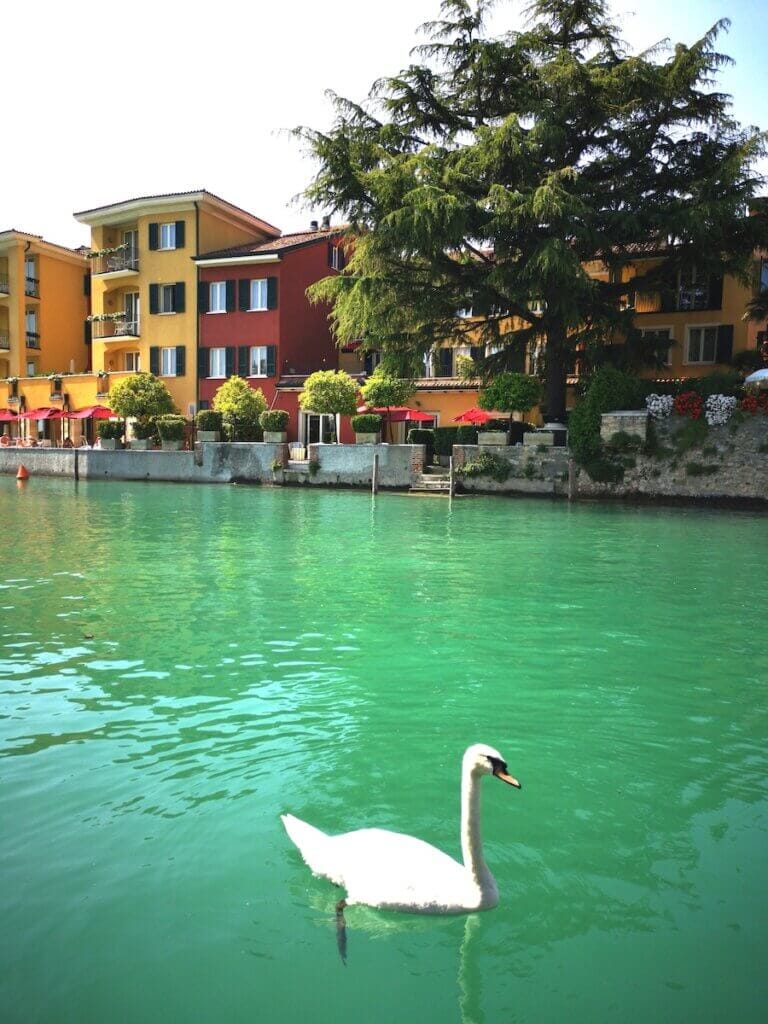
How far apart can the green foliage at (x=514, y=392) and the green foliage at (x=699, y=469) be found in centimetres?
598

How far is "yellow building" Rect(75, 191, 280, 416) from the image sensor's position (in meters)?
44.9

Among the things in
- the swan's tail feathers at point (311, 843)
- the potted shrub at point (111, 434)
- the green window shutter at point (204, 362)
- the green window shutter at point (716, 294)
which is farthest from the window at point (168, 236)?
the swan's tail feathers at point (311, 843)

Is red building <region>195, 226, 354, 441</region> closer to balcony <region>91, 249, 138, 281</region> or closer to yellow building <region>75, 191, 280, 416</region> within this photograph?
→ yellow building <region>75, 191, 280, 416</region>

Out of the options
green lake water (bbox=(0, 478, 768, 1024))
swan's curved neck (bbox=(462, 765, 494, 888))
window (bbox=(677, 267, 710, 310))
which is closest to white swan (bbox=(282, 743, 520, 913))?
swan's curved neck (bbox=(462, 765, 494, 888))

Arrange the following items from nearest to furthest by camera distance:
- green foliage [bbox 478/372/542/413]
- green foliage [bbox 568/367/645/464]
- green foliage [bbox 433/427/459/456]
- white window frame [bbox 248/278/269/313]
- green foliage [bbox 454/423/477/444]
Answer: green foliage [bbox 568/367/645/464] < green foliage [bbox 478/372/542/413] < green foliage [bbox 454/423/477/444] < green foliage [bbox 433/427/459/456] < white window frame [bbox 248/278/269/313]

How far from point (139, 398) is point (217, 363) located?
5161 mm

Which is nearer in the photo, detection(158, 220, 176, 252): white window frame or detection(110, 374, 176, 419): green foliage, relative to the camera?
detection(110, 374, 176, 419): green foliage

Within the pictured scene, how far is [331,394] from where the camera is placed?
116ft

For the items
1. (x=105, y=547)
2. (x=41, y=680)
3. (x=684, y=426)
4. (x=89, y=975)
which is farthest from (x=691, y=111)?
(x=89, y=975)

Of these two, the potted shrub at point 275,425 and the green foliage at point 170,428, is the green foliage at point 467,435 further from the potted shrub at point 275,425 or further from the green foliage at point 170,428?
the green foliage at point 170,428

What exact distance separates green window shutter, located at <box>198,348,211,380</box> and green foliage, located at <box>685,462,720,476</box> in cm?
2649

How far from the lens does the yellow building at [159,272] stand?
4494cm

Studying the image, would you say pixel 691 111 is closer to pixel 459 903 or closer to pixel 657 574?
pixel 657 574

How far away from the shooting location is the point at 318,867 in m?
4.34
